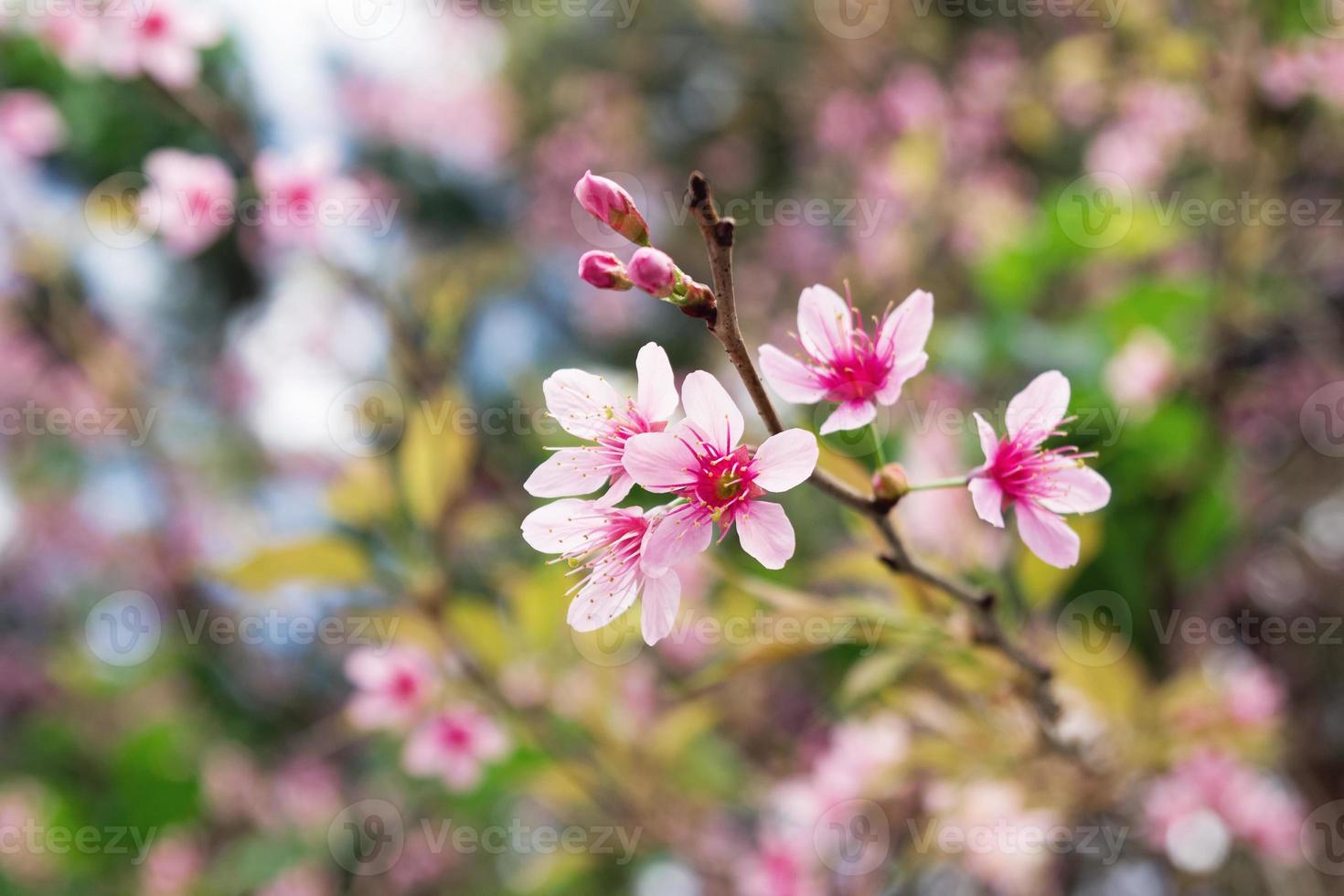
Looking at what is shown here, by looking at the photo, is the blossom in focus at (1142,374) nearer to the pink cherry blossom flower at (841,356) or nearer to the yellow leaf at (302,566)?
the pink cherry blossom flower at (841,356)

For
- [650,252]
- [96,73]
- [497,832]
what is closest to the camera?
[650,252]

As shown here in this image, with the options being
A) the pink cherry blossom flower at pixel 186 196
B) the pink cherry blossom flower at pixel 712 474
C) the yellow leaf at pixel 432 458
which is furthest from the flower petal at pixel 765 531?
the pink cherry blossom flower at pixel 186 196

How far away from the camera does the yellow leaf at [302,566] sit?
3.16 feet

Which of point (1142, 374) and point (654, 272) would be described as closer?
point (654, 272)

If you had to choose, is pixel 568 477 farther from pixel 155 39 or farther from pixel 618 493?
pixel 155 39

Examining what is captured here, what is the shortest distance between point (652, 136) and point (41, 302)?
1.57m

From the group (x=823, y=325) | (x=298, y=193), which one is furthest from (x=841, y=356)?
(x=298, y=193)

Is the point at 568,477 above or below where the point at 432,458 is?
above

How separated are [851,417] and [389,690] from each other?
81 cm

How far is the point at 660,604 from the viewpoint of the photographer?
491mm

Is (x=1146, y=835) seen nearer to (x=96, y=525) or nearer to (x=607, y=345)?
(x=607, y=345)

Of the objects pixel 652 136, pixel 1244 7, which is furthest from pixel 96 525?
pixel 1244 7

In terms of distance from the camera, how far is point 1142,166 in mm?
1775

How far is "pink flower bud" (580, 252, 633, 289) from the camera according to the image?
46 centimetres
